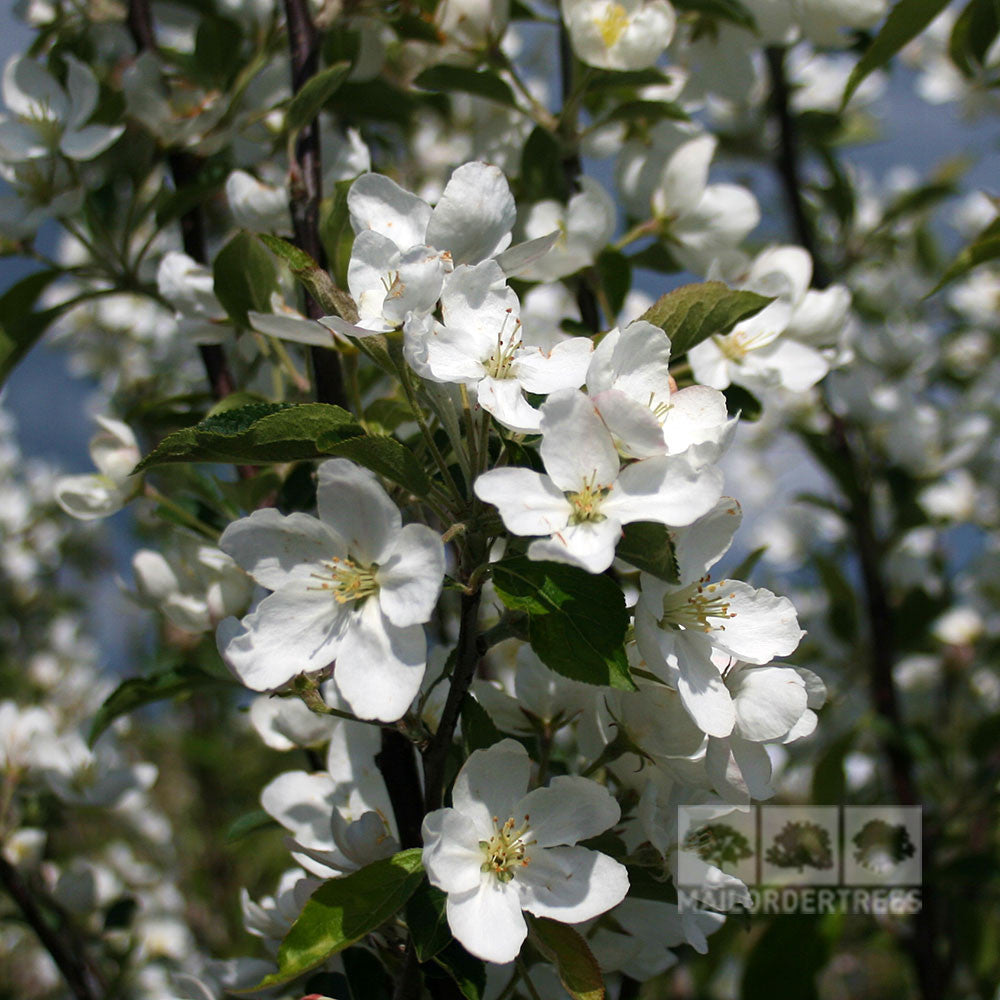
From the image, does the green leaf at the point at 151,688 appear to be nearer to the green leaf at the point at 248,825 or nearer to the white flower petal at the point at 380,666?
the green leaf at the point at 248,825

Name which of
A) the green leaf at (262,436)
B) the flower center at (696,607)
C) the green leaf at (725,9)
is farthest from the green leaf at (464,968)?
the green leaf at (725,9)

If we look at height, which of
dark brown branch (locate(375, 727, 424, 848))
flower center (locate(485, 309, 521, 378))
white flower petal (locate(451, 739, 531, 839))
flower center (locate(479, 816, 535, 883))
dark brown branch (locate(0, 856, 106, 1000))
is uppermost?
flower center (locate(485, 309, 521, 378))

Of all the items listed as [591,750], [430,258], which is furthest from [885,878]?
[430,258]

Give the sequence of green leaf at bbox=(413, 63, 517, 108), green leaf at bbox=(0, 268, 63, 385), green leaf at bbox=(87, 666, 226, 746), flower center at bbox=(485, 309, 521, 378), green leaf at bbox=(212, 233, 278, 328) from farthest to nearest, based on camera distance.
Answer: green leaf at bbox=(0, 268, 63, 385) < green leaf at bbox=(413, 63, 517, 108) < green leaf at bbox=(87, 666, 226, 746) < green leaf at bbox=(212, 233, 278, 328) < flower center at bbox=(485, 309, 521, 378)

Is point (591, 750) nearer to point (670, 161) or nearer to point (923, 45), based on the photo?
point (670, 161)

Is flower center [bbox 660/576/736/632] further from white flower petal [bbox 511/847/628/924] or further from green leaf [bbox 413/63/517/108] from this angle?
green leaf [bbox 413/63/517/108]

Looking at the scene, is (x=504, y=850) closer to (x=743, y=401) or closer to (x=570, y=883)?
(x=570, y=883)

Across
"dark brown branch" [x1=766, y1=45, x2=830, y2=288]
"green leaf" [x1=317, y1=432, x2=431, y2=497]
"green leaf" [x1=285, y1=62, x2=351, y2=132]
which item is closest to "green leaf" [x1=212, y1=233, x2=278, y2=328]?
"green leaf" [x1=285, y1=62, x2=351, y2=132]
